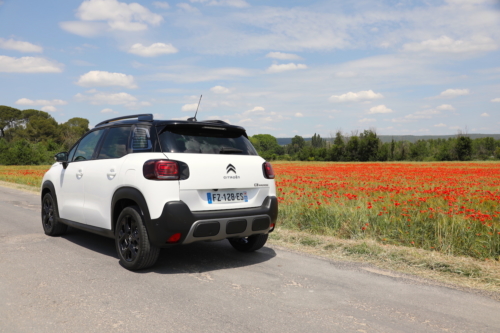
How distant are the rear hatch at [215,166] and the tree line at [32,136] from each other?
186ft

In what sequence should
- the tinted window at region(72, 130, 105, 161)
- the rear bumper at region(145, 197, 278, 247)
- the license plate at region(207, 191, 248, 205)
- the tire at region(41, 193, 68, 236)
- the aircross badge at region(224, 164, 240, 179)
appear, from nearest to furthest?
the rear bumper at region(145, 197, 278, 247) < the license plate at region(207, 191, 248, 205) < the aircross badge at region(224, 164, 240, 179) < the tinted window at region(72, 130, 105, 161) < the tire at region(41, 193, 68, 236)

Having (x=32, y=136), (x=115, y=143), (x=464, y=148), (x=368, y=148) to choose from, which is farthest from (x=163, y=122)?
(x=32, y=136)

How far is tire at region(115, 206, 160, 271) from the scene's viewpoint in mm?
4672

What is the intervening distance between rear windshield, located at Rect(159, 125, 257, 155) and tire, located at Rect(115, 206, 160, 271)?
88 centimetres

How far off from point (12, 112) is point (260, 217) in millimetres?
106429

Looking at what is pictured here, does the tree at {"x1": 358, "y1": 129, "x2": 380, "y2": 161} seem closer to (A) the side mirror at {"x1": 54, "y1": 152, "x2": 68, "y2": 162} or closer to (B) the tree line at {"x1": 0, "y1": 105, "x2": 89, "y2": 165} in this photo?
(B) the tree line at {"x1": 0, "y1": 105, "x2": 89, "y2": 165}

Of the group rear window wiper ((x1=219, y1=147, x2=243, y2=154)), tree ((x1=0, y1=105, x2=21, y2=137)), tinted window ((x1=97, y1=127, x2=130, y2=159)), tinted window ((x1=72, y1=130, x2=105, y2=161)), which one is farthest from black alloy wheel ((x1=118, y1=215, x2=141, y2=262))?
tree ((x1=0, y1=105, x2=21, y2=137))

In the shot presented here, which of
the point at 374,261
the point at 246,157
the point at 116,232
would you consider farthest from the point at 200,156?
the point at 374,261

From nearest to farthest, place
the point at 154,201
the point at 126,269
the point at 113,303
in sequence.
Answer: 1. the point at 113,303
2. the point at 154,201
3. the point at 126,269

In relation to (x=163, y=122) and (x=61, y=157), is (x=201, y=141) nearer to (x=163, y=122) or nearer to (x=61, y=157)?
(x=163, y=122)

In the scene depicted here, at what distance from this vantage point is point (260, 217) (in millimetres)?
5043

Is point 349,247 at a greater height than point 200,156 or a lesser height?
lesser

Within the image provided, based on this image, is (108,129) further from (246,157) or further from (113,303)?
(113,303)

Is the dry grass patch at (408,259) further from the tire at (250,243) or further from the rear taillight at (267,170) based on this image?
the rear taillight at (267,170)
